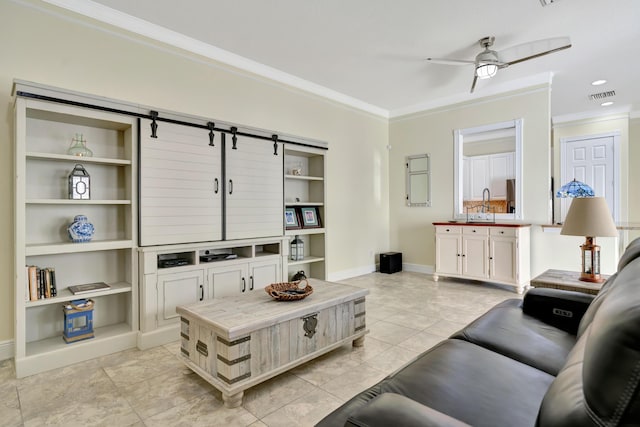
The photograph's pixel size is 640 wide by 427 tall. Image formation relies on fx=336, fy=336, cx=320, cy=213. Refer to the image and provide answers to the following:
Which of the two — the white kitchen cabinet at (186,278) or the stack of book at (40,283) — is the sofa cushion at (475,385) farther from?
the stack of book at (40,283)

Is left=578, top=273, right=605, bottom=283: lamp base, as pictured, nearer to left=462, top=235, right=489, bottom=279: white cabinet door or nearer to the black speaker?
left=462, top=235, right=489, bottom=279: white cabinet door

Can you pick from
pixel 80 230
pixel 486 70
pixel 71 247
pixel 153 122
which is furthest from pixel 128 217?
pixel 486 70

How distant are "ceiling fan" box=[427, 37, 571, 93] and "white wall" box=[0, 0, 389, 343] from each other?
6.30 ft

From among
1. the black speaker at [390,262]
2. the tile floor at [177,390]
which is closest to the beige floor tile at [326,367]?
the tile floor at [177,390]

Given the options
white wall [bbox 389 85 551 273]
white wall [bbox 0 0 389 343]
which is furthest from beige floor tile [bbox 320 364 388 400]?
white wall [bbox 389 85 551 273]

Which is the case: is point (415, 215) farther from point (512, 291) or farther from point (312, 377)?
point (312, 377)

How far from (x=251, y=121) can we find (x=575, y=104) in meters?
5.62

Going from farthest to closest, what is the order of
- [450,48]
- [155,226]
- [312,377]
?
[450,48] < [155,226] < [312,377]

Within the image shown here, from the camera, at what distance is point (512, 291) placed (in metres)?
4.49

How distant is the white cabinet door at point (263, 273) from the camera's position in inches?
133

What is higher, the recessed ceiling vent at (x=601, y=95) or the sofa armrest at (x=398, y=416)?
the recessed ceiling vent at (x=601, y=95)

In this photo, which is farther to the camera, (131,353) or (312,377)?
(131,353)

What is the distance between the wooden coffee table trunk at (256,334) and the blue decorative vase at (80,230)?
3.48ft

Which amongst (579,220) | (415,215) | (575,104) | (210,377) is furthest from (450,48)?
(210,377)
